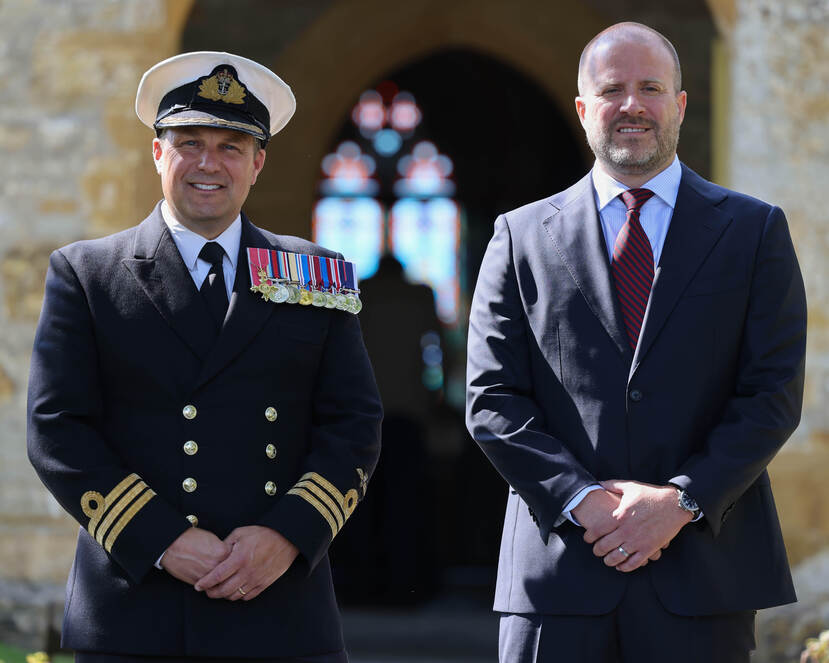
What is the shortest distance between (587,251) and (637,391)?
0.31 metres

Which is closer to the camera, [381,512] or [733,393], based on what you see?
[733,393]

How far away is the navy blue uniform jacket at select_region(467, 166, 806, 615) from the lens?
8.64ft

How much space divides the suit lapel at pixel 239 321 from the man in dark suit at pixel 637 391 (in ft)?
1.44

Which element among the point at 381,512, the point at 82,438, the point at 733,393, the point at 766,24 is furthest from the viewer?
the point at 381,512

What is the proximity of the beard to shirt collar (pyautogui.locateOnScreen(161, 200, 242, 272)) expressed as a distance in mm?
741

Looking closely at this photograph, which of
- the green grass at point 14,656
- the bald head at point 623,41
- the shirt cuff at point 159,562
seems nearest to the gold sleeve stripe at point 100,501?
the shirt cuff at point 159,562

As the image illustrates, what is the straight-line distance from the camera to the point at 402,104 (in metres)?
11.6

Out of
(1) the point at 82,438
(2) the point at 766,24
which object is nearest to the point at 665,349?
(1) the point at 82,438

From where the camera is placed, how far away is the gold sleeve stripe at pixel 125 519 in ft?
8.34

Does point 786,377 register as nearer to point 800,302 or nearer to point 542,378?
point 800,302

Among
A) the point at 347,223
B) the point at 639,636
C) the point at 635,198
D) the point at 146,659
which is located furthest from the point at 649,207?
the point at 347,223

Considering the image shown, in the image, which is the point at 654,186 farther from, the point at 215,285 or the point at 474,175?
the point at 474,175

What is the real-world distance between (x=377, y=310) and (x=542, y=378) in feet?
19.7

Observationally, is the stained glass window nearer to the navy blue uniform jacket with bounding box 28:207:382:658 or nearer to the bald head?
the bald head
